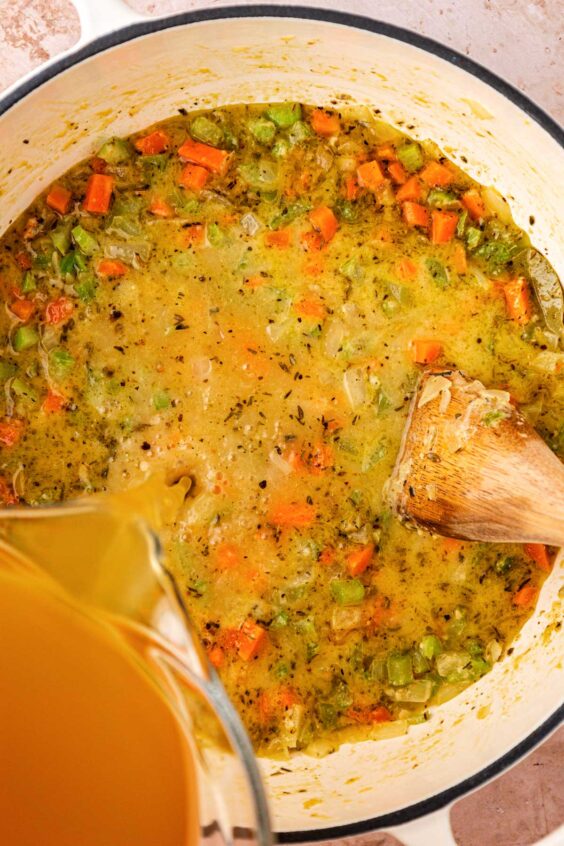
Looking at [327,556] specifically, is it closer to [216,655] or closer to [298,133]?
[216,655]

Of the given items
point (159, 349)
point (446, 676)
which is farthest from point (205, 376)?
point (446, 676)

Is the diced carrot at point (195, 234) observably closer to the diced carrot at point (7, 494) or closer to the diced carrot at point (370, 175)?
the diced carrot at point (370, 175)

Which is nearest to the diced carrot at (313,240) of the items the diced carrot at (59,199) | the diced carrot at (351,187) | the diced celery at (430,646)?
the diced carrot at (351,187)

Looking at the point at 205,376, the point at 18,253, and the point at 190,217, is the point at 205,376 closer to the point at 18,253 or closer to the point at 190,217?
the point at 190,217

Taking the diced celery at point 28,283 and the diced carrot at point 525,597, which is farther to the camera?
the diced carrot at point 525,597

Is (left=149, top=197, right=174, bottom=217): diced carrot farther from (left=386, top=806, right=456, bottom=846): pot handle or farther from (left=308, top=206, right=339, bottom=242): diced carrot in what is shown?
(left=386, top=806, right=456, bottom=846): pot handle
